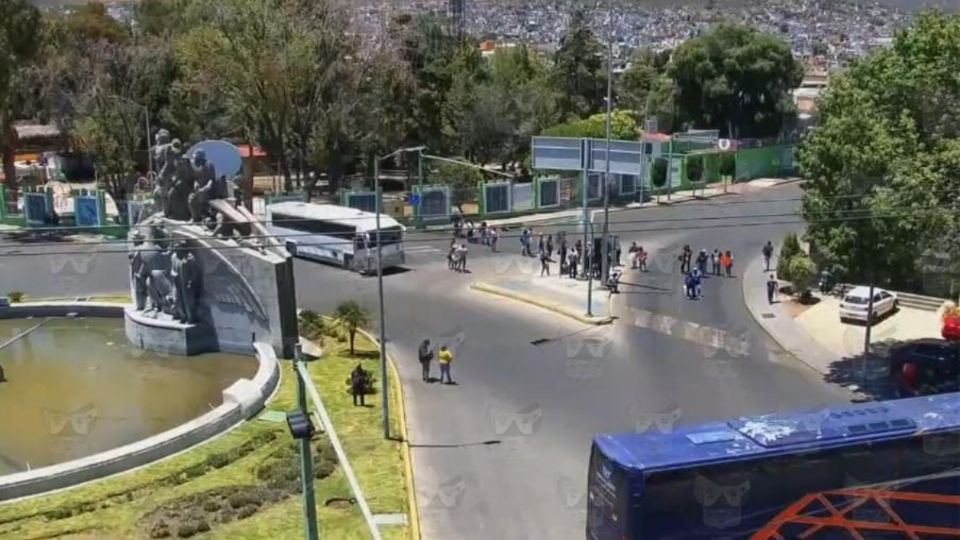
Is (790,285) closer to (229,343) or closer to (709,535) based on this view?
(229,343)

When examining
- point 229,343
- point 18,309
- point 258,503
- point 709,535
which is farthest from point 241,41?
point 709,535

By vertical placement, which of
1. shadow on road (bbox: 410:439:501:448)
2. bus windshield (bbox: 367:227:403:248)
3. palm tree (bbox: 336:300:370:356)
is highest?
bus windshield (bbox: 367:227:403:248)

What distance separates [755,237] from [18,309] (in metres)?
31.4

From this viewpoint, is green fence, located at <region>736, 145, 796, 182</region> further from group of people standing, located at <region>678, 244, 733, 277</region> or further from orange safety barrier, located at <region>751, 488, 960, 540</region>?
orange safety barrier, located at <region>751, 488, 960, 540</region>

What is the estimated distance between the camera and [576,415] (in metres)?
24.7

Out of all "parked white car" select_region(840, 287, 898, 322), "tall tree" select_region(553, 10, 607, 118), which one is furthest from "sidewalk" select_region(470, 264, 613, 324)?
"tall tree" select_region(553, 10, 607, 118)

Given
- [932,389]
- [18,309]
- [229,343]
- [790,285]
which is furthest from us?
[790,285]

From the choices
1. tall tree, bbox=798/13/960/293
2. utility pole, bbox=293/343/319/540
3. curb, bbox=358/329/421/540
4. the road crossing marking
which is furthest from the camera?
the road crossing marking

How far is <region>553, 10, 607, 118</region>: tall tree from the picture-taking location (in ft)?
238

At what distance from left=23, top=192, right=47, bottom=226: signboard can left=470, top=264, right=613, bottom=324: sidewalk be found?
26189 millimetres

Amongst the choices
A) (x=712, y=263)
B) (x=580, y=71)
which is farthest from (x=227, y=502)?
(x=580, y=71)

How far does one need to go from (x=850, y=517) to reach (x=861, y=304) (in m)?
18.8

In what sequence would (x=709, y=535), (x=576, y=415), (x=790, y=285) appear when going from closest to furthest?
(x=709, y=535)
(x=576, y=415)
(x=790, y=285)

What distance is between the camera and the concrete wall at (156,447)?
2017 centimetres
